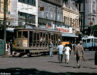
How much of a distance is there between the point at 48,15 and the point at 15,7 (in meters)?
14.0

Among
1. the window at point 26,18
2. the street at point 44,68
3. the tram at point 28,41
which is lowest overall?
the street at point 44,68

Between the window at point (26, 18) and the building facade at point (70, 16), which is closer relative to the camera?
the window at point (26, 18)

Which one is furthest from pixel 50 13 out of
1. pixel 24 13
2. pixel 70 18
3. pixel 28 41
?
pixel 28 41

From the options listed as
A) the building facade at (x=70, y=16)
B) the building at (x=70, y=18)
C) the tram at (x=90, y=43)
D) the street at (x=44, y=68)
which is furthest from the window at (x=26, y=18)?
the street at (x=44, y=68)

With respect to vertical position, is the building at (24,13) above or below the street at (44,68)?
above

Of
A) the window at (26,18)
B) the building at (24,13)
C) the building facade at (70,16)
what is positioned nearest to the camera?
the building at (24,13)

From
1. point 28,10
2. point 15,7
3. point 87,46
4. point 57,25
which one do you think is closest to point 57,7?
point 57,25

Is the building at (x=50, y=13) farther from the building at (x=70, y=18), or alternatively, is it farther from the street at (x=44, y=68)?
the street at (x=44, y=68)

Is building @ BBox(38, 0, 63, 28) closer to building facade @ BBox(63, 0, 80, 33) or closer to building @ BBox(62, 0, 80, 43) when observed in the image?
building @ BBox(62, 0, 80, 43)

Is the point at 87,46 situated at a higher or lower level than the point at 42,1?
lower

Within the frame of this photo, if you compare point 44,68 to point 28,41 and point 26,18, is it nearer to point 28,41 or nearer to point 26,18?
point 28,41

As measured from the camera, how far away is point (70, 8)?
74.8 meters

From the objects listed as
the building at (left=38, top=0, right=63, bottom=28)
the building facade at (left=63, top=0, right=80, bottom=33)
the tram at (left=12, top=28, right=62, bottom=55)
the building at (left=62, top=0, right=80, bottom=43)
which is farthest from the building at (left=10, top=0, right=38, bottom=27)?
the building facade at (left=63, top=0, right=80, bottom=33)

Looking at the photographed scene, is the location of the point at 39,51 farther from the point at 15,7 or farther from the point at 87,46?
the point at 87,46
